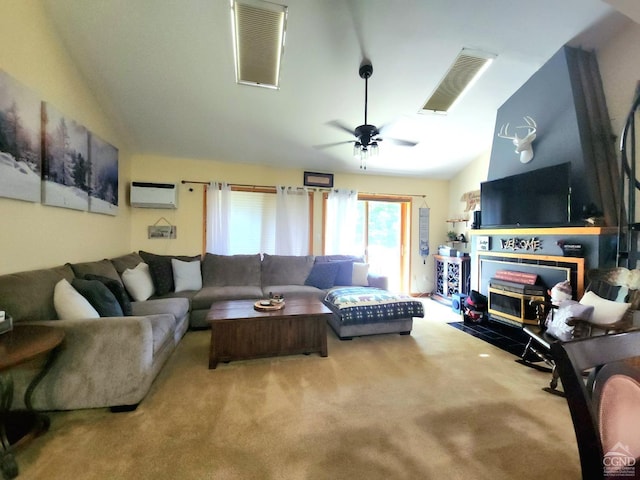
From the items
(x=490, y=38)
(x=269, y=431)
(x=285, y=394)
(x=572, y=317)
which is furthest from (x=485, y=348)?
(x=490, y=38)

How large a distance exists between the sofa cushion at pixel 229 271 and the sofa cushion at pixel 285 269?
0.48 ft

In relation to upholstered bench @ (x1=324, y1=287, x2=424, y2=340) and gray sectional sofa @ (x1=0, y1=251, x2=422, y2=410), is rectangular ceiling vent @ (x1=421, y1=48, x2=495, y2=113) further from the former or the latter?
gray sectional sofa @ (x1=0, y1=251, x2=422, y2=410)

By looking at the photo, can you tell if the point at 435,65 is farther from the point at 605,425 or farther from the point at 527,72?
the point at 605,425

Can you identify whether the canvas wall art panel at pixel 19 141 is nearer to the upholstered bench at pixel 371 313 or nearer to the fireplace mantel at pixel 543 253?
the upholstered bench at pixel 371 313

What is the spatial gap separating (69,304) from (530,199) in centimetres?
450

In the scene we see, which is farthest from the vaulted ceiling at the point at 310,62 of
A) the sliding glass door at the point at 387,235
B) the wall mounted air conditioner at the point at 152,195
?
the sliding glass door at the point at 387,235

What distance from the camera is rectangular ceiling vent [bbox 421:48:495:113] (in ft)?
8.58

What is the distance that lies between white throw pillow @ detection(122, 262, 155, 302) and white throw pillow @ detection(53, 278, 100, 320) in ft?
3.42

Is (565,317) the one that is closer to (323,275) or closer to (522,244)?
(522,244)

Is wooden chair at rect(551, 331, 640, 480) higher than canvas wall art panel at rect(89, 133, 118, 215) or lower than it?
lower

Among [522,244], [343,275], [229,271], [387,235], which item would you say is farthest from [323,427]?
[387,235]

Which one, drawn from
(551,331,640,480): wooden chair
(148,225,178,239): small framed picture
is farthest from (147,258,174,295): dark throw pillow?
(551,331,640,480): wooden chair

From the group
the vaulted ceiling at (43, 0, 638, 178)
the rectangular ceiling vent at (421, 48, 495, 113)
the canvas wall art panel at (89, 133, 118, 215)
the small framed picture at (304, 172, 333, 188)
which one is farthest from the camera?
the small framed picture at (304, 172, 333, 188)

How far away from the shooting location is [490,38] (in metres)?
2.39
